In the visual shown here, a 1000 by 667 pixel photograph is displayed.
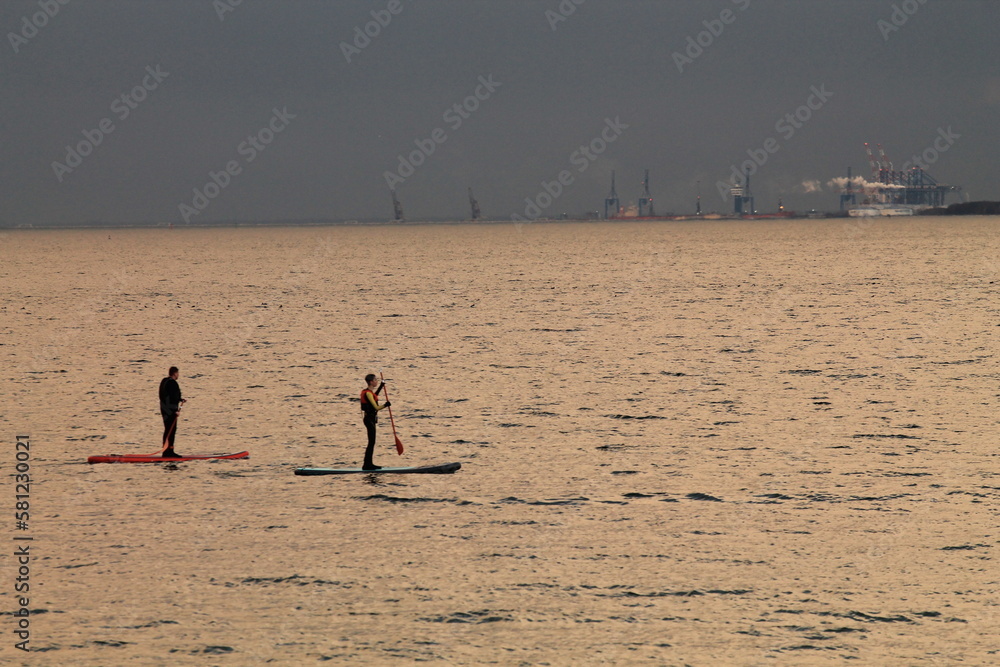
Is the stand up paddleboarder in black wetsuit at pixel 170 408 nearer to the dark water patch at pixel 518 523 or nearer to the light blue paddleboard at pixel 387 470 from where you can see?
the light blue paddleboard at pixel 387 470

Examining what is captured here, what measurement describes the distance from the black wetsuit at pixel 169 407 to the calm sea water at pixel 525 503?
679 mm

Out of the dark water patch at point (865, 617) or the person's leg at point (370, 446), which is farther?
Answer: the person's leg at point (370, 446)

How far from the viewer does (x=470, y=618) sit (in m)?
13.6

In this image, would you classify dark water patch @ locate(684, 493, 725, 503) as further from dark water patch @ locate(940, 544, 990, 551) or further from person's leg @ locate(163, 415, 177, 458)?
person's leg @ locate(163, 415, 177, 458)

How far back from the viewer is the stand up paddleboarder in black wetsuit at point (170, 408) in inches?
877

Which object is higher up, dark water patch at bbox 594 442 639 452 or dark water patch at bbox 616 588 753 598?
dark water patch at bbox 594 442 639 452

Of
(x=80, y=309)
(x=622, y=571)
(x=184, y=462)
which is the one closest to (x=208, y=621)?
(x=622, y=571)

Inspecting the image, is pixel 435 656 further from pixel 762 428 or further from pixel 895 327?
pixel 895 327

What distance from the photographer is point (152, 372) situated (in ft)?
118

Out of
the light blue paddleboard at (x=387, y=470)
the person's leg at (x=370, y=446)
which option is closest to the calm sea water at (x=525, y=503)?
the light blue paddleboard at (x=387, y=470)

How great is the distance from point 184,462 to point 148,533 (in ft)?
17.2

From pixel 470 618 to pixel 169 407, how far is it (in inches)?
443

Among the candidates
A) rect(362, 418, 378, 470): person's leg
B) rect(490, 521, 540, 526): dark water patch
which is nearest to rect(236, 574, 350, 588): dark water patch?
rect(490, 521, 540, 526): dark water patch

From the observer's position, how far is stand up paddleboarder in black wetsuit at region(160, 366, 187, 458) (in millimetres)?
22281
